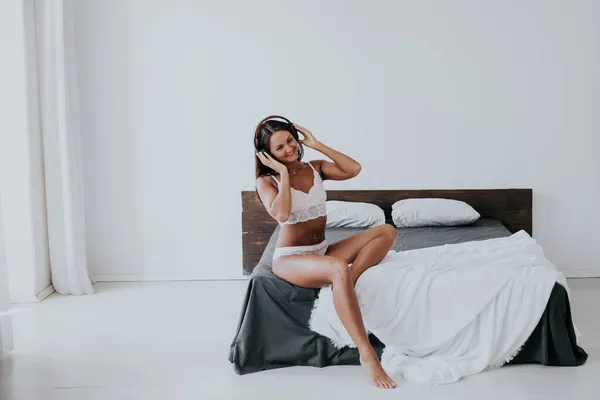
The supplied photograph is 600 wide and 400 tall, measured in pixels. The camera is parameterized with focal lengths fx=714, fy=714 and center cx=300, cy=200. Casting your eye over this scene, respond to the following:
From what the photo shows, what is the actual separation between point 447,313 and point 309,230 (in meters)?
0.71

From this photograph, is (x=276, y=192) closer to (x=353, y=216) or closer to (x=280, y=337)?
(x=280, y=337)

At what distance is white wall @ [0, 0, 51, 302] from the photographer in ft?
14.2

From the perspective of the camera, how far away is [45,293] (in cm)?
455

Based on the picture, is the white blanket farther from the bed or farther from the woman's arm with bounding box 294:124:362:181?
the woman's arm with bounding box 294:124:362:181

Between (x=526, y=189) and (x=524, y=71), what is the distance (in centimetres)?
79

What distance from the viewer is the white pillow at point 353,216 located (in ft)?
14.8

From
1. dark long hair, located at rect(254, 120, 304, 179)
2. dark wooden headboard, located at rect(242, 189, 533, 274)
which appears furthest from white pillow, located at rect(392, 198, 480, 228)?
dark long hair, located at rect(254, 120, 304, 179)

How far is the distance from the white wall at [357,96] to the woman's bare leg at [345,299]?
1.87 meters

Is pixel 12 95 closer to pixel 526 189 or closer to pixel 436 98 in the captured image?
pixel 436 98

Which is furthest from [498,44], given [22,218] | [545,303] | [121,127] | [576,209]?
[22,218]

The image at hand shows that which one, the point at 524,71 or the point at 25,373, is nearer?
the point at 25,373

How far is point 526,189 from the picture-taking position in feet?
15.9

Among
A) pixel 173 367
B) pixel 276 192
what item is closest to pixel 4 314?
pixel 173 367

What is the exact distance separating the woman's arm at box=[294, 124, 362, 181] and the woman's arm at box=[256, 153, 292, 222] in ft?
0.75
